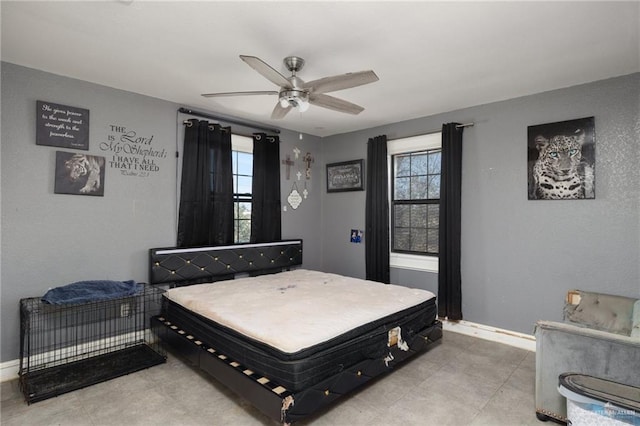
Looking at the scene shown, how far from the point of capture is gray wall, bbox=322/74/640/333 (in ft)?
→ 9.46

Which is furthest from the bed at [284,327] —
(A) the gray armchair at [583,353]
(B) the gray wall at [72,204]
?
(A) the gray armchair at [583,353]

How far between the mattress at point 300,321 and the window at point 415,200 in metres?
1.02

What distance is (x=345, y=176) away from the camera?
4.99m

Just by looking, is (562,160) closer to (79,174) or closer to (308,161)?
(308,161)

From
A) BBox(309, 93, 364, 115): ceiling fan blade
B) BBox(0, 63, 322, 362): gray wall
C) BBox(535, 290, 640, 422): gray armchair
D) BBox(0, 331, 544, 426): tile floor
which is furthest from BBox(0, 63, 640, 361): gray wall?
BBox(309, 93, 364, 115): ceiling fan blade

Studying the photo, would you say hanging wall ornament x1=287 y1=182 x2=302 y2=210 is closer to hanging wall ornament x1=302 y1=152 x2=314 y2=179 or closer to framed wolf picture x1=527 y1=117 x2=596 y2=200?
hanging wall ornament x1=302 y1=152 x2=314 y2=179

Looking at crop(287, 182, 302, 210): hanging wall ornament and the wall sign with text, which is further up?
the wall sign with text

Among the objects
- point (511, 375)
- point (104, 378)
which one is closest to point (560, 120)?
point (511, 375)

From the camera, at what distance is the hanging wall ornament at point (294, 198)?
4902mm

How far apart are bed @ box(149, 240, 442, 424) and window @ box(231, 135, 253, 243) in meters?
0.40

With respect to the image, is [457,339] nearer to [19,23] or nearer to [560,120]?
[560,120]

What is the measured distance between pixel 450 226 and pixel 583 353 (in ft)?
6.47

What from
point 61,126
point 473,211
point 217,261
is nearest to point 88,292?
point 217,261

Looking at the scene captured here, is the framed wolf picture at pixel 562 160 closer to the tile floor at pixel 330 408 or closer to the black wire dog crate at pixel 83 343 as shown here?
the tile floor at pixel 330 408
